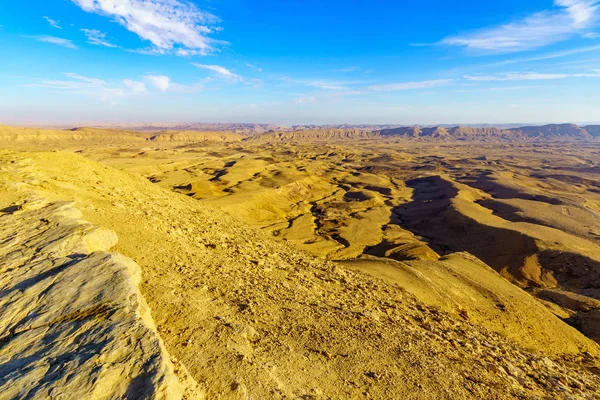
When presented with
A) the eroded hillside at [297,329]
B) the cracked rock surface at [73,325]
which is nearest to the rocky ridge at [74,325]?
the cracked rock surface at [73,325]

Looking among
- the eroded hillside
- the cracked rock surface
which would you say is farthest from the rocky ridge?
the eroded hillside

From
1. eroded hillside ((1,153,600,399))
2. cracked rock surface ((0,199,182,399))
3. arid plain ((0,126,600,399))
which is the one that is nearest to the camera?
cracked rock surface ((0,199,182,399))

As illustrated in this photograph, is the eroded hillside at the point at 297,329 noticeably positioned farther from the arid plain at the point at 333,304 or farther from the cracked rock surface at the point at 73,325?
the cracked rock surface at the point at 73,325

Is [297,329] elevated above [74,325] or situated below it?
below

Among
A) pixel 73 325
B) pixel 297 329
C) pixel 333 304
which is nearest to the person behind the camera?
pixel 73 325

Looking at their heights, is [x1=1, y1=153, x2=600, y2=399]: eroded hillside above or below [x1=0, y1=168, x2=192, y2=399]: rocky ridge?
below

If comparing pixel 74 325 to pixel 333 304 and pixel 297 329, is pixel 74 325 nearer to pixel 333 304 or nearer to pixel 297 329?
pixel 297 329

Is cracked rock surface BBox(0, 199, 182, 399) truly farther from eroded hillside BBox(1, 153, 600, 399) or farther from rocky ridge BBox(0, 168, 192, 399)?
eroded hillside BBox(1, 153, 600, 399)

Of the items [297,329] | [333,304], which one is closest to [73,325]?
[297,329]

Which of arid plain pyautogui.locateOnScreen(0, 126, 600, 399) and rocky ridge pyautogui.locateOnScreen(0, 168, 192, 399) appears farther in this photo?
arid plain pyautogui.locateOnScreen(0, 126, 600, 399)

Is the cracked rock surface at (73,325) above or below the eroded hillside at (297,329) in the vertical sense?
above

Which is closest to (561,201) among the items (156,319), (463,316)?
(463,316)

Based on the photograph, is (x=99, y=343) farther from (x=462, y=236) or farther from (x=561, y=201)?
(x=561, y=201)
